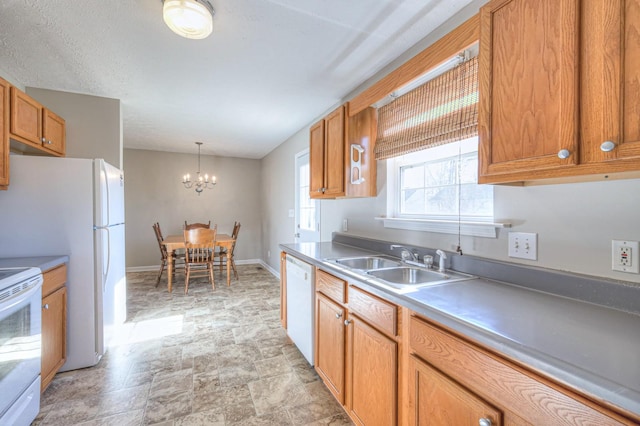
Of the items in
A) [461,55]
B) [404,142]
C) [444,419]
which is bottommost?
[444,419]

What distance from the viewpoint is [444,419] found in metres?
0.97

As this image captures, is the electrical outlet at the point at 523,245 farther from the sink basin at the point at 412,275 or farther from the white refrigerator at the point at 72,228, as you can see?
the white refrigerator at the point at 72,228

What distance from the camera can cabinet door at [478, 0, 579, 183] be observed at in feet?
2.99

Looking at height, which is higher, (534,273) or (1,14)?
(1,14)

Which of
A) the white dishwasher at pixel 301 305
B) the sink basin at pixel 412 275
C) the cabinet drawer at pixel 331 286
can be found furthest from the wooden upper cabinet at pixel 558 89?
the white dishwasher at pixel 301 305

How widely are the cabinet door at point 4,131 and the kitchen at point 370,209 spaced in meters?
0.91

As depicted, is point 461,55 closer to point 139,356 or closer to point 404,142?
point 404,142

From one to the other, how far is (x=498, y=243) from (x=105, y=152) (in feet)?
11.5

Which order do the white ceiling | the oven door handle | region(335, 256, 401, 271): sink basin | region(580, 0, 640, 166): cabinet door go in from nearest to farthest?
1. region(580, 0, 640, 166): cabinet door
2. the oven door handle
3. the white ceiling
4. region(335, 256, 401, 271): sink basin

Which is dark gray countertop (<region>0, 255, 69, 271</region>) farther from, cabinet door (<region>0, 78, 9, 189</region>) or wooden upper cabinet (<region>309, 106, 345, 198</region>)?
wooden upper cabinet (<region>309, 106, 345, 198</region>)

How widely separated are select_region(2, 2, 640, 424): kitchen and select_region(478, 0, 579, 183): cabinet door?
0.33 metres

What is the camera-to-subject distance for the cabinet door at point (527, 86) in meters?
0.91

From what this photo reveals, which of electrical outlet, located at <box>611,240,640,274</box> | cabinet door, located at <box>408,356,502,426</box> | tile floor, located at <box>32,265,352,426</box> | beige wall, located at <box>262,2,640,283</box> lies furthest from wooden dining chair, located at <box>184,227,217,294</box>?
electrical outlet, located at <box>611,240,640,274</box>

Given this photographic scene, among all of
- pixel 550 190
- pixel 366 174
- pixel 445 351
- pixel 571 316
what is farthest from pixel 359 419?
pixel 366 174
